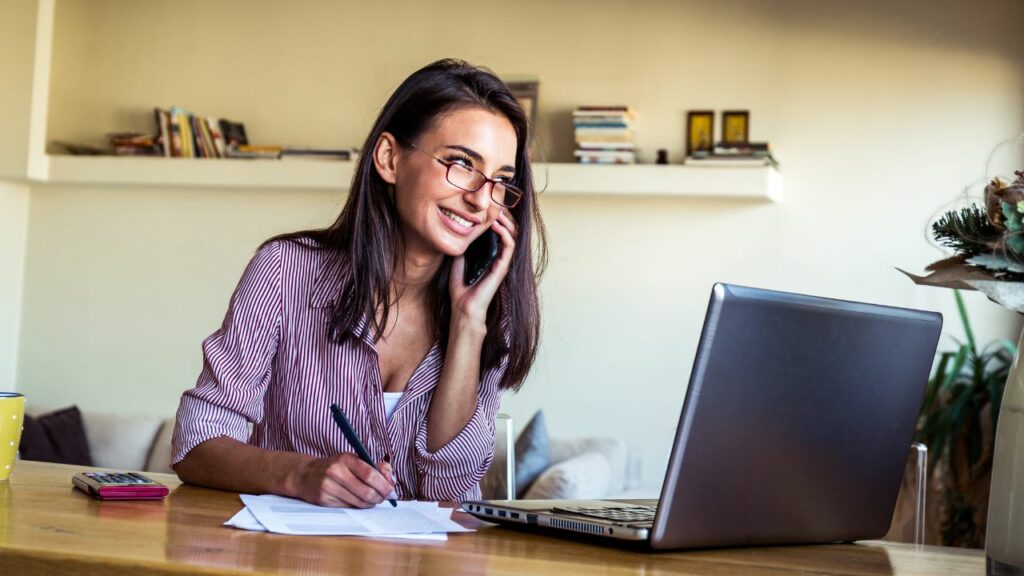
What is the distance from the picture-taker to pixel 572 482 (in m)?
3.55

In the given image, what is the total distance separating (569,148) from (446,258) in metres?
2.71

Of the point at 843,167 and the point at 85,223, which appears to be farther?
the point at 85,223

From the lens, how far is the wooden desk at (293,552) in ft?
3.36

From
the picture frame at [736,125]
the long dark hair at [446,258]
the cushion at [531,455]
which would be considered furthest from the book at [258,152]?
the long dark hair at [446,258]

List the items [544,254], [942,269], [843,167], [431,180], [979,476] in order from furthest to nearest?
[843,167] → [979,476] → [544,254] → [431,180] → [942,269]

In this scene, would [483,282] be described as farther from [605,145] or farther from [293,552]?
[605,145]

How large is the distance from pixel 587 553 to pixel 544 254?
1039 mm

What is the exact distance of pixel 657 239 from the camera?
180 inches

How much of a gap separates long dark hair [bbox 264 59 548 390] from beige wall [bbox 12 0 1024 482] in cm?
259

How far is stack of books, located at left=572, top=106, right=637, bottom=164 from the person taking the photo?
443 cm

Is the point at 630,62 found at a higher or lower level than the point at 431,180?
higher

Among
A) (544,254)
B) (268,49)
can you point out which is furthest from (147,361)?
(544,254)

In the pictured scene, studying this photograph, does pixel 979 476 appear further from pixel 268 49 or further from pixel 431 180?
pixel 268 49

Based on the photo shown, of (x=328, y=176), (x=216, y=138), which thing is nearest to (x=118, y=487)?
(x=328, y=176)
